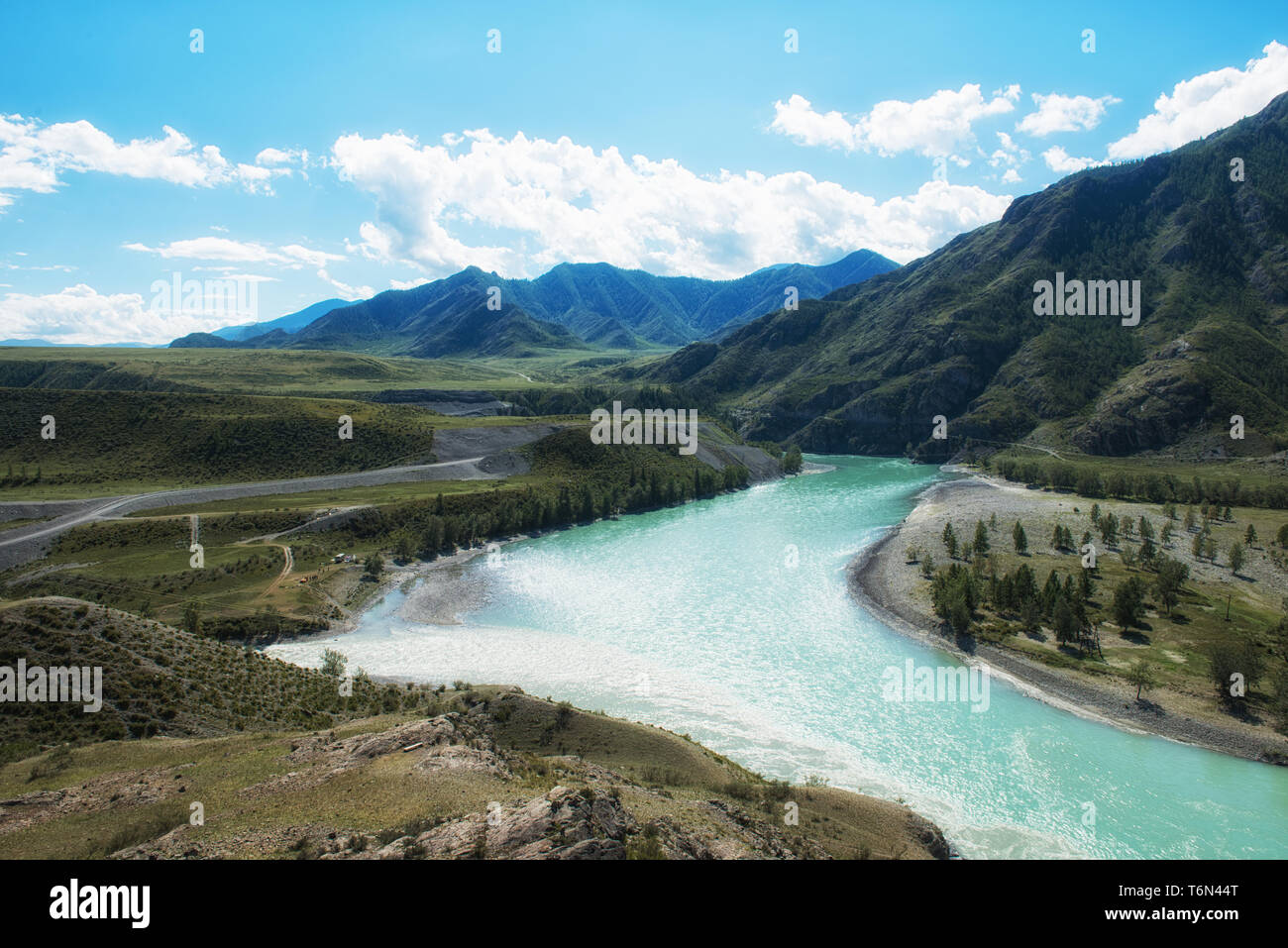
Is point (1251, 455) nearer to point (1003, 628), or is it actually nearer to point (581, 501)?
point (1003, 628)

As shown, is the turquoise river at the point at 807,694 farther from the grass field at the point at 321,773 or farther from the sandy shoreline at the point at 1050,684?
the grass field at the point at 321,773

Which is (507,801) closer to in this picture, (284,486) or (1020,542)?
(1020,542)

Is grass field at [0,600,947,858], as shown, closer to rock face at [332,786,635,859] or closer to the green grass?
rock face at [332,786,635,859]

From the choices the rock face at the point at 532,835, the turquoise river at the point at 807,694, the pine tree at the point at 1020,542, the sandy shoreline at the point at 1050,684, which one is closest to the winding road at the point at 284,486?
the turquoise river at the point at 807,694
